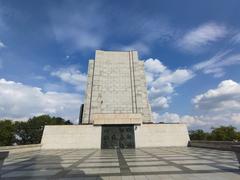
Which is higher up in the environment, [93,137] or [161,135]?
[161,135]

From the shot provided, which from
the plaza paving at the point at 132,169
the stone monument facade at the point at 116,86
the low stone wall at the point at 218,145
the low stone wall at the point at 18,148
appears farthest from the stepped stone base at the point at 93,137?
the plaza paving at the point at 132,169

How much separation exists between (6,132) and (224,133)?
49.8 m

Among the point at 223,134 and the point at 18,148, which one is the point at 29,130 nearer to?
the point at 18,148

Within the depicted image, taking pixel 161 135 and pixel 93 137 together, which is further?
pixel 161 135

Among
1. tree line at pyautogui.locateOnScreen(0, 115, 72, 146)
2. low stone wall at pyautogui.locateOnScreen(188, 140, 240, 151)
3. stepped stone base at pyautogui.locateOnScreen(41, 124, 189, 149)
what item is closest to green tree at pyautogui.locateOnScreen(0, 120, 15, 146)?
tree line at pyautogui.locateOnScreen(0, 115, 72, 146)

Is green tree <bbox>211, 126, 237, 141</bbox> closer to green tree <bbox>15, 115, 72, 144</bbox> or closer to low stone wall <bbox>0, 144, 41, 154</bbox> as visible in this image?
low stone wall <bbox>0, 144, 41, 154</bbox>

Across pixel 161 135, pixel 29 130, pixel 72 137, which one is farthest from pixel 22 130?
pixel 161 135

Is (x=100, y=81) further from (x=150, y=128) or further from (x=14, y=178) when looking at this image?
(x=14, y=178)

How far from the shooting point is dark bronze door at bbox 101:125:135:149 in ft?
101

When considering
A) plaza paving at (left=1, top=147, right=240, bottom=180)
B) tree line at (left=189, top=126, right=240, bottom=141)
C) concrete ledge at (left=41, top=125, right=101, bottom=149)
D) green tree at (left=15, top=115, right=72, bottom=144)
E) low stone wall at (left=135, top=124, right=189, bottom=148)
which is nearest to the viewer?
plaza paving at (left=1, top=147, right=240, bottom=180)

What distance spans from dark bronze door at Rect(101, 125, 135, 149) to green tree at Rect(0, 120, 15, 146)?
2813cm

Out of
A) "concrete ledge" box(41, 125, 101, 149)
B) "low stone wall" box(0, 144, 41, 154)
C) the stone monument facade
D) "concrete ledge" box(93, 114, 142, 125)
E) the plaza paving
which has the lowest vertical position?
the plaza paving

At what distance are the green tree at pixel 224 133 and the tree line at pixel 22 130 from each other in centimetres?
4303

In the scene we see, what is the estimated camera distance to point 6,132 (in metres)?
46.1
